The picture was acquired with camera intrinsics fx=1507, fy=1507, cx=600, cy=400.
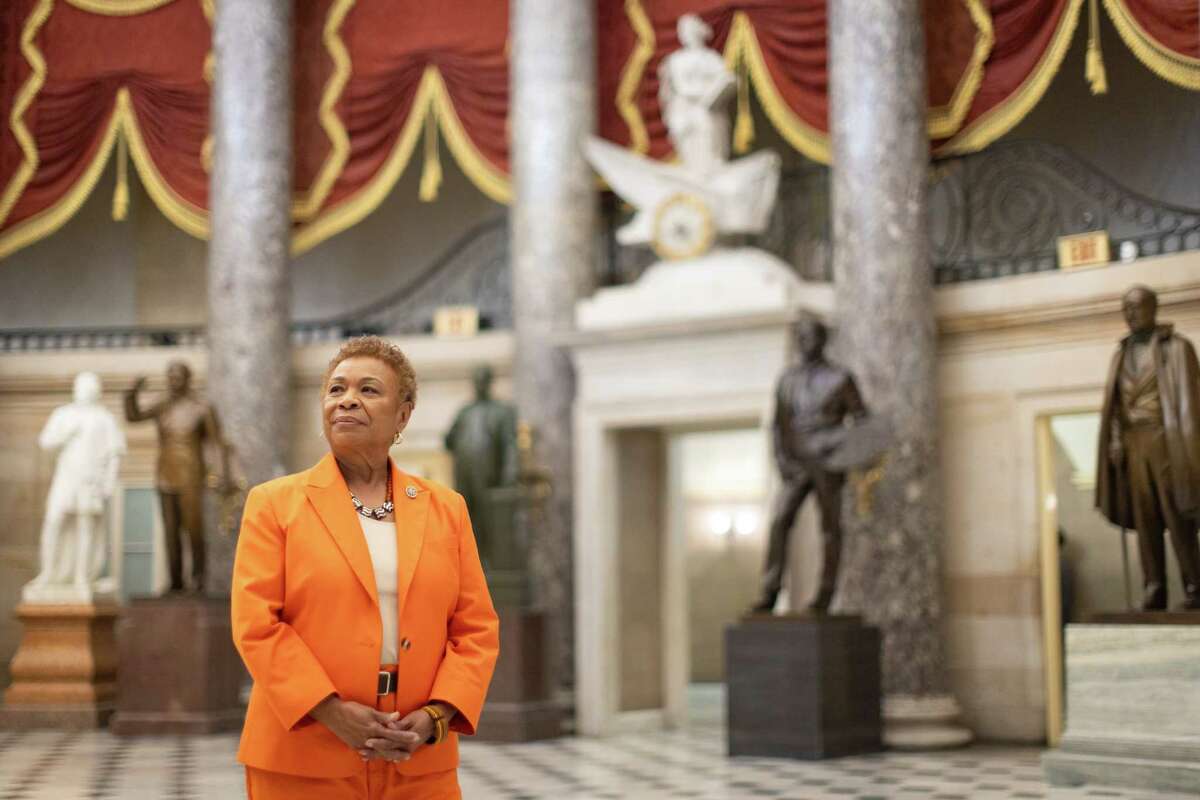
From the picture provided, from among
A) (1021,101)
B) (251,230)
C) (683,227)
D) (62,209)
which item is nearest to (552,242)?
(683,227)

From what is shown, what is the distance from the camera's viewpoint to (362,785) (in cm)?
255

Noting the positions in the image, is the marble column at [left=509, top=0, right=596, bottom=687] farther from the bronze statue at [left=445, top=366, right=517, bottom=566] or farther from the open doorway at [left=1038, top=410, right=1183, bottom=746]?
the open doorway at [left=1038, top=410, right=1183, bottom=746]

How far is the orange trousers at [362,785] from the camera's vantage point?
8.27 ft

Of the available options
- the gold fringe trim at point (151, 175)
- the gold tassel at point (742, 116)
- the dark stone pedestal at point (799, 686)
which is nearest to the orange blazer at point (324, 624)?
the dark stone pedestal at point (799, 686)

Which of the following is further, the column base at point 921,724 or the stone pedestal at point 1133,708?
the column base at point 921,724

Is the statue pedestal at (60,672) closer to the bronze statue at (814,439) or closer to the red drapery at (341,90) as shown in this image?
the red drapery at (341,90)

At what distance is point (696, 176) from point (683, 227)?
0.40m

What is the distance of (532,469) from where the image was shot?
35.0 ft

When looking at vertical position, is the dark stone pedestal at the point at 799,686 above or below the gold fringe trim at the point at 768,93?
below

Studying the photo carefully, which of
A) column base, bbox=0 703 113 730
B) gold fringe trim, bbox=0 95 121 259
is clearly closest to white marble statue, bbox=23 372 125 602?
column base, bbox=0 703 113 730

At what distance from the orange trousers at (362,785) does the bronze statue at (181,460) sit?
325 inches

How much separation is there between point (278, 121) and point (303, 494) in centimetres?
1006

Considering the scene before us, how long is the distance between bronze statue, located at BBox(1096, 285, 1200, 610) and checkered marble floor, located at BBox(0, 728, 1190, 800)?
1.18 meters

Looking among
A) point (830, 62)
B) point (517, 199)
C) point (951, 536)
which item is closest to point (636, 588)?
point (951, 536)
